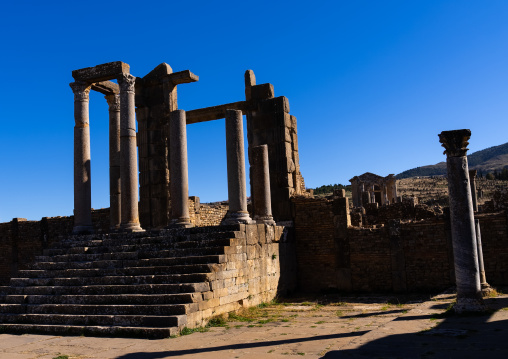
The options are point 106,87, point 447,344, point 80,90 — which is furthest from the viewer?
point 106,87

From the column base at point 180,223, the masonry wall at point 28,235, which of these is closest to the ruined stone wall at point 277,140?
the column base at point 180,223

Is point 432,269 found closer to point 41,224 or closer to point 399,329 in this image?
point 399,329

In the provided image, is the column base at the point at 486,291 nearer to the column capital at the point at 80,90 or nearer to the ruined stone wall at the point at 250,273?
the ruined stone wall at the point at 250,273

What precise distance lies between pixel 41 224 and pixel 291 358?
65.0 ft

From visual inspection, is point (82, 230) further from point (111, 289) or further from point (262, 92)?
point (262, 92)

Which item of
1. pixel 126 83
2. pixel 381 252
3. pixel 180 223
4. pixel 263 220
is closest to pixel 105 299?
pixel 180 223

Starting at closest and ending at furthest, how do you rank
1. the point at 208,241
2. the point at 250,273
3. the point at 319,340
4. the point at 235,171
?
the point at 319,340 < the point at 208,241 < the point at 250,273 < the point at 235,171

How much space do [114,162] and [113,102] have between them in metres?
2.26

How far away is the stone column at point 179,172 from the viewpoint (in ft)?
49.1

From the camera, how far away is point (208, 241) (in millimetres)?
12148

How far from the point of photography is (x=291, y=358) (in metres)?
6.82

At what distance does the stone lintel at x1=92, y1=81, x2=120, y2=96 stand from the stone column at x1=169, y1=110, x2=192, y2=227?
144 inches

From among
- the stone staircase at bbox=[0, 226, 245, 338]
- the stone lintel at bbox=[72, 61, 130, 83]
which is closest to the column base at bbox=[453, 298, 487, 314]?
the stone staircase at bbox=[0, 226, 245, 338]

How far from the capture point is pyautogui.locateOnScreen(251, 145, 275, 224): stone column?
15500mm
